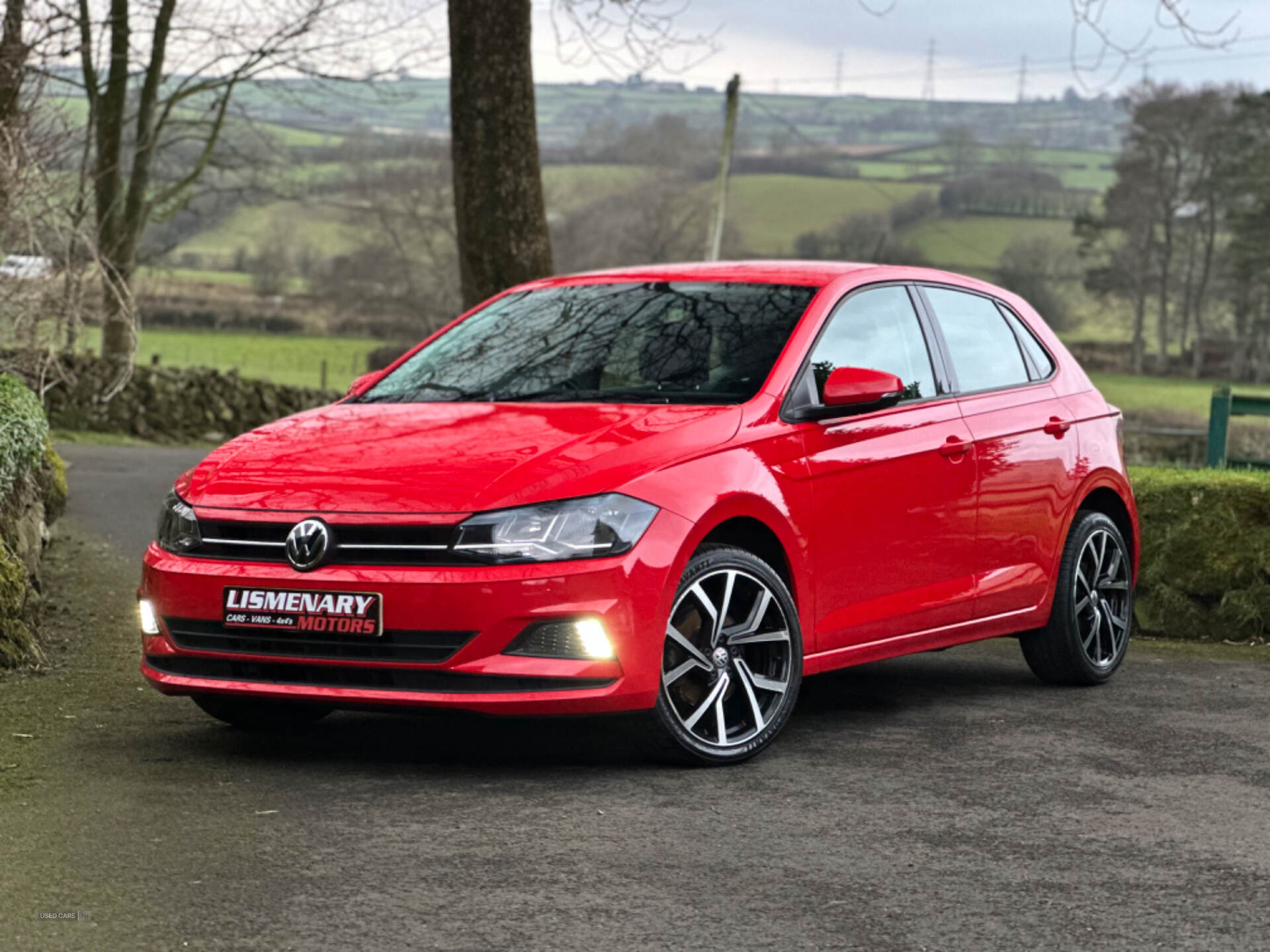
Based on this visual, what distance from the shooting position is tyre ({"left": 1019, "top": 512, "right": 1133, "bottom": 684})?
26.2 feet

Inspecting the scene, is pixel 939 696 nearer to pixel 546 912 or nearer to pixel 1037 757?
pixel 1037 757

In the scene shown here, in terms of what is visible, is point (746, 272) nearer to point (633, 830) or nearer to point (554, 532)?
point (554, 532)

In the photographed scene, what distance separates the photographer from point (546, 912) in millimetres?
4383

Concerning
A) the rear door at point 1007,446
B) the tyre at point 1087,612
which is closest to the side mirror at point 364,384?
the rear door at point 1007,446

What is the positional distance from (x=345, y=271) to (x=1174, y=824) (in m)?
70.2

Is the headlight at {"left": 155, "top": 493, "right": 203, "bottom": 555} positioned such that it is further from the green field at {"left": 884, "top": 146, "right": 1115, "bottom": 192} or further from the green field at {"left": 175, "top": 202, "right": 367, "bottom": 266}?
the green field at {"left": 884, "top": 146, "right": 1115, "bottom": 192}

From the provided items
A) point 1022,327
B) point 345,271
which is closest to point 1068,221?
point 345,271

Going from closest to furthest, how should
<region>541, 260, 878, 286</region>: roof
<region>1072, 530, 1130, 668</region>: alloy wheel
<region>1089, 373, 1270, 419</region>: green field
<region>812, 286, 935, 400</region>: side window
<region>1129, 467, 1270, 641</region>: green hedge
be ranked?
<region>812, 286, 935, 400</region>: side window < <region>541, 260, 878, 286</region>: roof < <region>1072, 530, 1130, 668</region>: alloy wheel < <region>1129, 467, 1270, 641</region>: green hedge < <region>1089, 373, 1270, 419</region>: green field

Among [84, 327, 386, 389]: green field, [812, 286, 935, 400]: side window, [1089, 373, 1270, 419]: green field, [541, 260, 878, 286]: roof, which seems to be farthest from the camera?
[1089, 373, 1270, 419]: green field

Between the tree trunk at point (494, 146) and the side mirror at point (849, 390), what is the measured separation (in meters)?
7.59

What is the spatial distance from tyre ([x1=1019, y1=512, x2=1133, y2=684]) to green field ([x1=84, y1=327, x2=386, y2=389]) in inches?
1594

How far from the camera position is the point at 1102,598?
27.2ft

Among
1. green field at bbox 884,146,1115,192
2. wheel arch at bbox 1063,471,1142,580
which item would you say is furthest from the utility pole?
green field at bbox 884,146,1115,192

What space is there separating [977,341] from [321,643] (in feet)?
11.2
